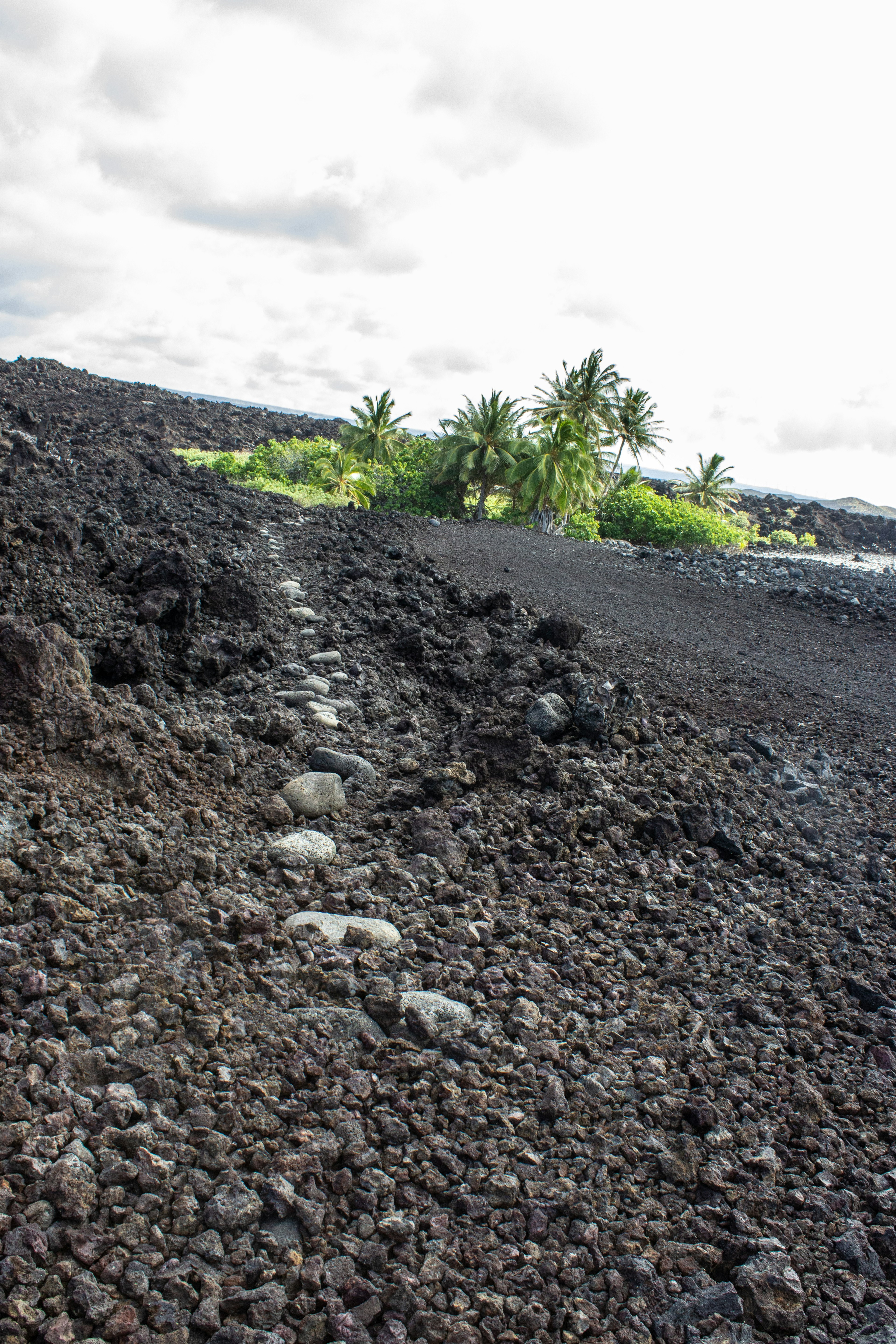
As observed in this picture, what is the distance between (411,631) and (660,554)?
15.9m

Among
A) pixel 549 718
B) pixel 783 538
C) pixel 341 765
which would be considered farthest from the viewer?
pixel 783 538

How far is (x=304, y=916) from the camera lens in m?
4.06

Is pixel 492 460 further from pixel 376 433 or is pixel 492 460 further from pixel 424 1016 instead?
pixel 424 1016

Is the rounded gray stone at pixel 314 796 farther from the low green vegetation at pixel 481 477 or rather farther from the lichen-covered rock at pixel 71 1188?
the low green vegetation at pixel 481 477

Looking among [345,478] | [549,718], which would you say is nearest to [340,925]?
[549,718]

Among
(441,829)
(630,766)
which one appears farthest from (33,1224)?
(630,766)

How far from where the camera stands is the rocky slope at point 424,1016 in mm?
2482

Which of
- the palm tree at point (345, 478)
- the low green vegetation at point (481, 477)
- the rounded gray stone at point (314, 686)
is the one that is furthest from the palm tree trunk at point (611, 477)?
the rounded gray stone at point (314, 686)

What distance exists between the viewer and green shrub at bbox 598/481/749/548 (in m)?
37.2

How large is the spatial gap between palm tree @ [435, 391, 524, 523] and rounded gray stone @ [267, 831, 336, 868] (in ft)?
96.5

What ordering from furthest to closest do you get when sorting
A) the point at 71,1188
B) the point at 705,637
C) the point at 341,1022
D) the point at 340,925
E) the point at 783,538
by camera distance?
the point at 783,538 < the point at 705,637 < the point at 340,925 < the point at 341,1022 < the point at 71,1188

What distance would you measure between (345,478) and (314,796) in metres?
28.3

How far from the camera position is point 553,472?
3161 cm

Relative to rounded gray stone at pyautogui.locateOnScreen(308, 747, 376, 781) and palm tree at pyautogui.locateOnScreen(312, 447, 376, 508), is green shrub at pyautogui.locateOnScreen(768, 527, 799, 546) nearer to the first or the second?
palm tree at pyautogui.locateOnScreen(312, 447, 376, 508)
